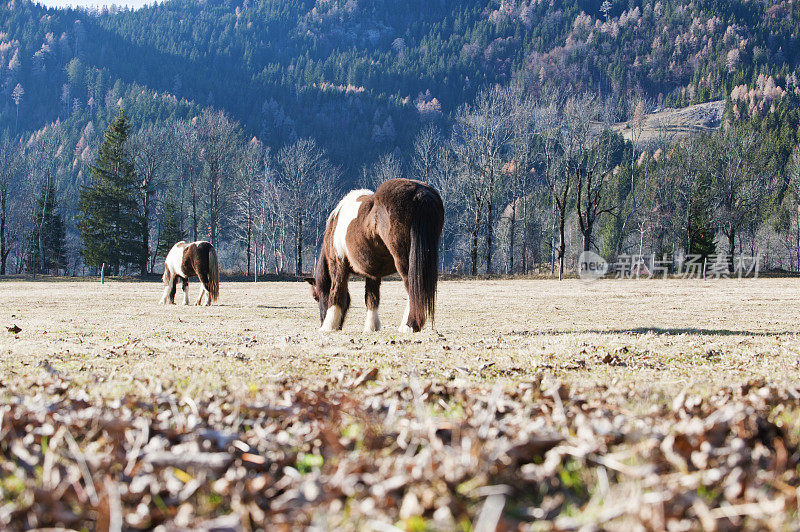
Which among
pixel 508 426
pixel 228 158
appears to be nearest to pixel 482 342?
pixel 508 426

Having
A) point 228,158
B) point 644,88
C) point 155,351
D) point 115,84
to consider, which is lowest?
point 155,351

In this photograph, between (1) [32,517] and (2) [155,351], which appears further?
(2) [155,351]

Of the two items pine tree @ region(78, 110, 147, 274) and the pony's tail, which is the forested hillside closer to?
pine tree @ region(78, 110, 147, 274)

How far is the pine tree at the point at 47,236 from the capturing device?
47.9m

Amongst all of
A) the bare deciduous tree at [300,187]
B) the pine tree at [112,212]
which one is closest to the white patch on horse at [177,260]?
the bare deciduous tree at [300,187]

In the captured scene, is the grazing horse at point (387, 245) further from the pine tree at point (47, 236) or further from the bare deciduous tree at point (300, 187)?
the pine tree at point (47, 236)

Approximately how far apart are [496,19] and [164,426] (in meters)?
209

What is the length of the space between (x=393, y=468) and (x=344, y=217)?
24.8 ft

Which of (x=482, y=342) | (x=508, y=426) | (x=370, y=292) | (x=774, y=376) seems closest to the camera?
(x=508, y=426)

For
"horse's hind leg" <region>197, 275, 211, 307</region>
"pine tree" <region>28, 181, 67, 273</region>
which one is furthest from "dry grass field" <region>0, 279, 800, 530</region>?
"pine tree" <region>28, 181, 67, 273</region>

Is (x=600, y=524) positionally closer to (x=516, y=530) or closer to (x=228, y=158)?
(x=516, y=530)

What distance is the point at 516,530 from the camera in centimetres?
155

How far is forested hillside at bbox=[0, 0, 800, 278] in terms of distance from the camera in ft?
388

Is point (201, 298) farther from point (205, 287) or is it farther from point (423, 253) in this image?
point (423, 253)
